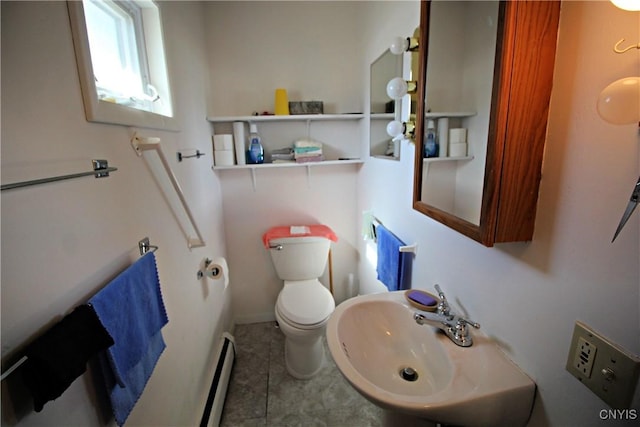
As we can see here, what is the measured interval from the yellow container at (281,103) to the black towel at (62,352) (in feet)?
5.55

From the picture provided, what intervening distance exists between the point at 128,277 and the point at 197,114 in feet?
4.00

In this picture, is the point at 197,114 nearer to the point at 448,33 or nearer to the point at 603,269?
the point at 448,33

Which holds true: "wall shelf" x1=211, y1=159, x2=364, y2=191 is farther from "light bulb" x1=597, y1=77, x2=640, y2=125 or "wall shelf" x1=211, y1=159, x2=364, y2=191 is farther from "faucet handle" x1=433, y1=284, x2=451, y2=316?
"light bulb" x1=597, y1=77, x2=640, y2=125

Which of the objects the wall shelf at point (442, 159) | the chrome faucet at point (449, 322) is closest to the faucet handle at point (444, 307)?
the chrome faucet at point (449, 322)

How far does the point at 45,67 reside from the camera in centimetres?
62

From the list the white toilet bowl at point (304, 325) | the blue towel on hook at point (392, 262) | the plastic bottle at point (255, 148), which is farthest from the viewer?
the plastic bottle at point (255, 148)

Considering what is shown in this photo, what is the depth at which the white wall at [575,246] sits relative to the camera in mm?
488

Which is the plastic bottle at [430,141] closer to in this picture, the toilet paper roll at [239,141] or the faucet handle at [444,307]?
the faucet handle at [444,307]

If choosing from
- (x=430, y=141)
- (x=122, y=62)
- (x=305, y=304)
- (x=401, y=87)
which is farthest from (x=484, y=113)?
(x=305, y=304)

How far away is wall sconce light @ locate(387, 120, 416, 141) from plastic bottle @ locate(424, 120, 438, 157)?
148mm

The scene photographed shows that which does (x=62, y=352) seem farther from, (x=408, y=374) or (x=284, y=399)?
(x=284, y=399)

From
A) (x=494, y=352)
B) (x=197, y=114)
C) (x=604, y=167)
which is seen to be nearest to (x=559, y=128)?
(x=604, y=167)

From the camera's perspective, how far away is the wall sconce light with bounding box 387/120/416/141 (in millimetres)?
1216

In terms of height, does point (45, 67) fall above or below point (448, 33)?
below
